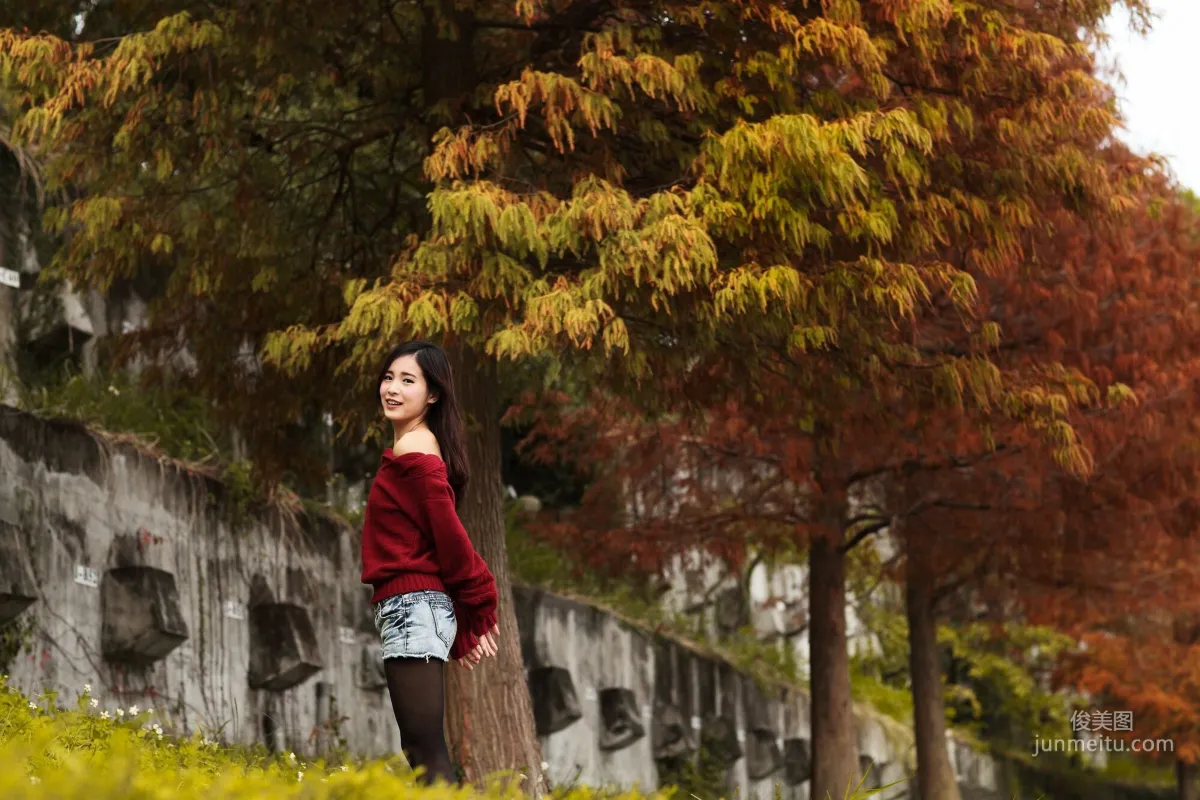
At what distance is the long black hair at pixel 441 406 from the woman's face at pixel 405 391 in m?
0.02

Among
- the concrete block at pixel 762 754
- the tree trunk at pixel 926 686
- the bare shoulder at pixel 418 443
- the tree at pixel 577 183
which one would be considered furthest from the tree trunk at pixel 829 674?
the bare shoulder at pixel 418 443

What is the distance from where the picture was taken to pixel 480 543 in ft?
29.9

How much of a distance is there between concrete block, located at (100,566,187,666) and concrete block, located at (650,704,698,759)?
7.97m

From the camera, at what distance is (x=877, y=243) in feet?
27.4

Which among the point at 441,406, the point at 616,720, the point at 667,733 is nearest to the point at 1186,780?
the point at 667,733

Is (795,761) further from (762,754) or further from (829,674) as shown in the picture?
(829,674)

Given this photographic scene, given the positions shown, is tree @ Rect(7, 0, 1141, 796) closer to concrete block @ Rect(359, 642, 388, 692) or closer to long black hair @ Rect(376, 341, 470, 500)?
long black hair @ Rect(376, 341, 470, 500)

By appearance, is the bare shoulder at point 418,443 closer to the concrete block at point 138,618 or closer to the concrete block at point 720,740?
the concrete block at point 138,618

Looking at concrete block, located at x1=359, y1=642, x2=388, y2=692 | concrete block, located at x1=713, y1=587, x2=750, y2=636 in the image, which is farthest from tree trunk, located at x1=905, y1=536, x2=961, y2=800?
concrete block, located at x1=713, y1=587, x2=750, y2=636

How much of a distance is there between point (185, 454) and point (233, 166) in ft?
8.83

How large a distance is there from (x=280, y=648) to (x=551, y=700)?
12.9 feet

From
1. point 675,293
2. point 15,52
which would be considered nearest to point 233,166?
point 15,52

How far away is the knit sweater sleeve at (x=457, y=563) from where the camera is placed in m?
5.15

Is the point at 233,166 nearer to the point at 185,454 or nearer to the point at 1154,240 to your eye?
the point at 185,454
